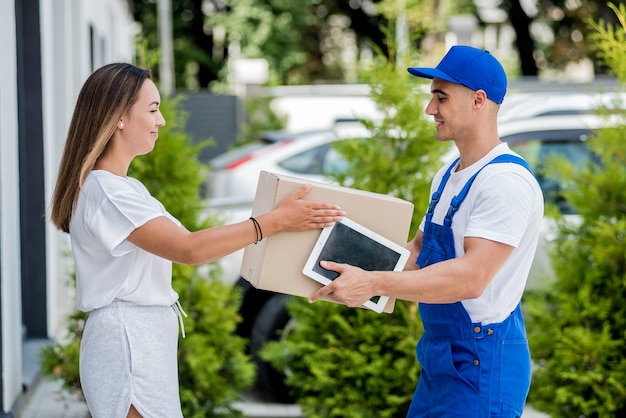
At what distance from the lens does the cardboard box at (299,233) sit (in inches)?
115

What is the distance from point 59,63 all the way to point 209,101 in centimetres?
1464

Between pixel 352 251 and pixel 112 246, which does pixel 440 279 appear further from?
pixel 112 246

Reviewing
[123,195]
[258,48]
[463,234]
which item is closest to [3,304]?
[123,195]

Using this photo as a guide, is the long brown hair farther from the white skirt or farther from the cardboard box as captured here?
the cardboard box

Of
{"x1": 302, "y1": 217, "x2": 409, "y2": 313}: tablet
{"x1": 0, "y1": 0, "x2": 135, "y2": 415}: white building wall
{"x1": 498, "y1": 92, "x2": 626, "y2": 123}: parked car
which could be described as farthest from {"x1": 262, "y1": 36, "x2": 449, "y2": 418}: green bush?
{"x1": 302, "y1": 217, "x2": 409, "y2": 313}: tablet

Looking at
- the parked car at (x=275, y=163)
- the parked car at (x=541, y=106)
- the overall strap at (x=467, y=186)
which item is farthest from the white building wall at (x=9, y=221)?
the parked car at (x=541, y=106)

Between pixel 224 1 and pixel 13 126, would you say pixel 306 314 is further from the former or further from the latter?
pixel 224 1

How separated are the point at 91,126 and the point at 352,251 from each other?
84cm

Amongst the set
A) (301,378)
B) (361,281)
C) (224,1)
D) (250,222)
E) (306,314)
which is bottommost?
(301,378)

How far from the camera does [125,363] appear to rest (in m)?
2.81

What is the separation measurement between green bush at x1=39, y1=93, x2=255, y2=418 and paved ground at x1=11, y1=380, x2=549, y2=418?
382 millimetres

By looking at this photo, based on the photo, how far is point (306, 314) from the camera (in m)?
5.55

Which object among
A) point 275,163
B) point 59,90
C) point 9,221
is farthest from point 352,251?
point 59,90

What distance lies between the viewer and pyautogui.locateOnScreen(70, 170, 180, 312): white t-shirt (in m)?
2.75
